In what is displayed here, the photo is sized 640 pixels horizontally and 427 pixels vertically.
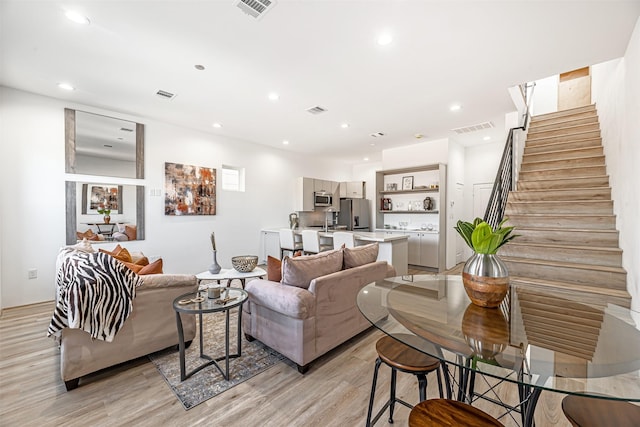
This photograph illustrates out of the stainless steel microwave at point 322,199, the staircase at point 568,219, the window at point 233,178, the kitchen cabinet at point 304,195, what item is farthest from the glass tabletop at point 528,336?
the stainless steel microwave at point 322,199

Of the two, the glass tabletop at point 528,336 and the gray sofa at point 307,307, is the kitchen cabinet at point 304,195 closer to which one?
the gray sofa at point 307,307

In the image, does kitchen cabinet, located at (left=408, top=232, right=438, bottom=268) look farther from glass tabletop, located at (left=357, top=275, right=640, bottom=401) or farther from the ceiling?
glass tabletop, located at (left=357, top=275, right=640, bottom=401)

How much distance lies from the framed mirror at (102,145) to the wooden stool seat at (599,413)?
5411 mm

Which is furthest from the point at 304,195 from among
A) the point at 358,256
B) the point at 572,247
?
the point at 572,247

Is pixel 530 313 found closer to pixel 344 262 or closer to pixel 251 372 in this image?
pixel 344 262

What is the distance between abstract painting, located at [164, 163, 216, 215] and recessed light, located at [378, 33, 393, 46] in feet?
13.1

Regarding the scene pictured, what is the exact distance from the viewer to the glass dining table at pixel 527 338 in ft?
3.09

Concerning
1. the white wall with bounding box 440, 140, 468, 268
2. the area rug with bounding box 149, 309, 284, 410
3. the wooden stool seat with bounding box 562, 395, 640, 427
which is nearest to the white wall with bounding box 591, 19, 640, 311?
the wooden stool seat with bounding box 562, 395, 640, 427

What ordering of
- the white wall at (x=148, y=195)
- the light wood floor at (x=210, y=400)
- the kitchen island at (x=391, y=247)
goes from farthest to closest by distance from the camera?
1. the kitchen island at (x=391, y=247)
2. the white wall at (x=148, y=195)
3. the light wood floor at (x=210, y=400)

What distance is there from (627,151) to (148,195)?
6.17 meters

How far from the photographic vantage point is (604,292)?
8.18ft

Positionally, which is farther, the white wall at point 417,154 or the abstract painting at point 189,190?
the white wall at point 417,154

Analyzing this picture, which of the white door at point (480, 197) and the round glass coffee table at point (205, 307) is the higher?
the white door at point (480, 197)

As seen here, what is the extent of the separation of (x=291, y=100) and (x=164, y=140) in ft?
8.39
